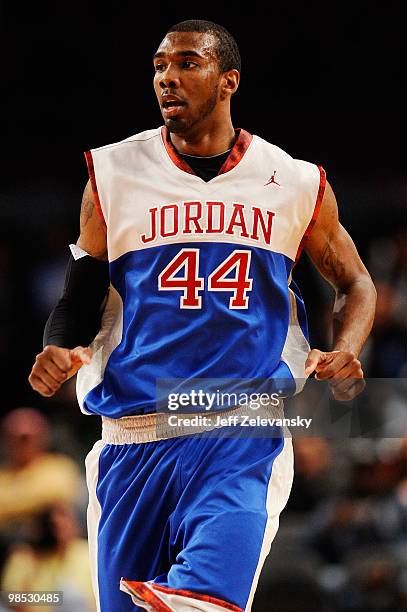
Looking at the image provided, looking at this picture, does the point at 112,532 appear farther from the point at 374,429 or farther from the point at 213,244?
the point at 374,429

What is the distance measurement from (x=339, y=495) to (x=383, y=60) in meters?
3.03

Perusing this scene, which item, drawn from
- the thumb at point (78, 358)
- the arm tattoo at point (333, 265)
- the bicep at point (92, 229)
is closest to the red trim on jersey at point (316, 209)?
the arm tattoo at point (333, 265)

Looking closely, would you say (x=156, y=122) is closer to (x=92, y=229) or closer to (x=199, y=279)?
(x=92, y=229)

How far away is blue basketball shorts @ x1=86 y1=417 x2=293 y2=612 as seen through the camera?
3.48 metres

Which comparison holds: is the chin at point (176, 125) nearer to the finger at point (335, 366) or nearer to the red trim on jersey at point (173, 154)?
the red trim on jersey at point (173, 154)

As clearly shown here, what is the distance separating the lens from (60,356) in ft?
12.1

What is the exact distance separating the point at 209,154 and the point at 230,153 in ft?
0.24

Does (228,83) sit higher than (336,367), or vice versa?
(228,83)

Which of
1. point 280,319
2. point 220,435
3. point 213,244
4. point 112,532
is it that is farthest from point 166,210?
point 112,532

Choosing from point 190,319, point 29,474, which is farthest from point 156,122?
point 190,319

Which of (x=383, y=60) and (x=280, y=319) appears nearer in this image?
(x=280, y=319)

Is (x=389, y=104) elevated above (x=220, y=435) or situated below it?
above

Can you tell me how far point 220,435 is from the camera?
3746 millimetres

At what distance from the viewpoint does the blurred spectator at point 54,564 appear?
5246mm
